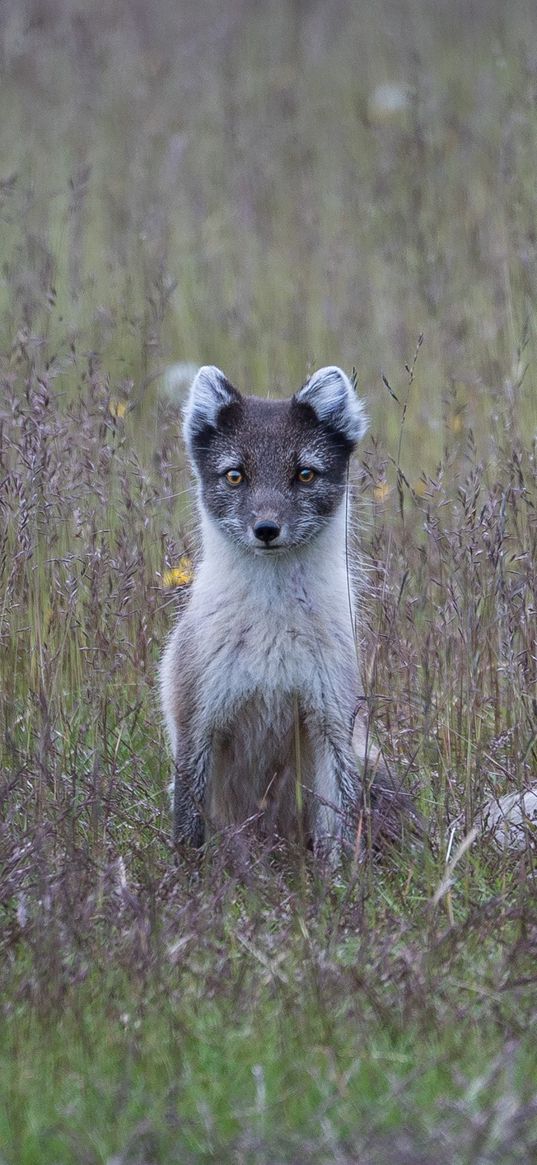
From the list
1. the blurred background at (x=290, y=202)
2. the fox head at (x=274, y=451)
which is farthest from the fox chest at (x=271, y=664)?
the blurred background at (x=290, y=202)

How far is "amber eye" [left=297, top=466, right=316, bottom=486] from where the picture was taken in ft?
16.6

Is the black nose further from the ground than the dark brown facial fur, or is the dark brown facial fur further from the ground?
the dark brown facial fur

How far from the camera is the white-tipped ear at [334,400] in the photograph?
5145 mm

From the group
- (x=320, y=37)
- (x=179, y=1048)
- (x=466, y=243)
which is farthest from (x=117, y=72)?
(x=179, y=1048)

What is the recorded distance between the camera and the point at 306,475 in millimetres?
5086

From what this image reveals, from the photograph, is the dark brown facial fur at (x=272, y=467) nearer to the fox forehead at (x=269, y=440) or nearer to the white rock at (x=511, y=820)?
the fox forehead at (x=269, y=440)

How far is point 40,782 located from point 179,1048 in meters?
1.40

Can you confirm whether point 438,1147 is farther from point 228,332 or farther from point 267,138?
point 267,138

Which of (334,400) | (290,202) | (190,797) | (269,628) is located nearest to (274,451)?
(334,400)

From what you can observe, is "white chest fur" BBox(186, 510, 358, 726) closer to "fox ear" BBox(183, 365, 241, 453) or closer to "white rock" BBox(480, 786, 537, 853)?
"fox ear" BBox(183, 365, 241, 453)

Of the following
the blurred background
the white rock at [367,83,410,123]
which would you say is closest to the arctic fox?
the blurred background

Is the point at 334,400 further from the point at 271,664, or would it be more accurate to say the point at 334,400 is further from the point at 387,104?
the point at 387,104

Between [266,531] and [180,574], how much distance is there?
1188mm

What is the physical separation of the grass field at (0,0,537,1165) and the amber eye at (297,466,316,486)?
0.34 meters
